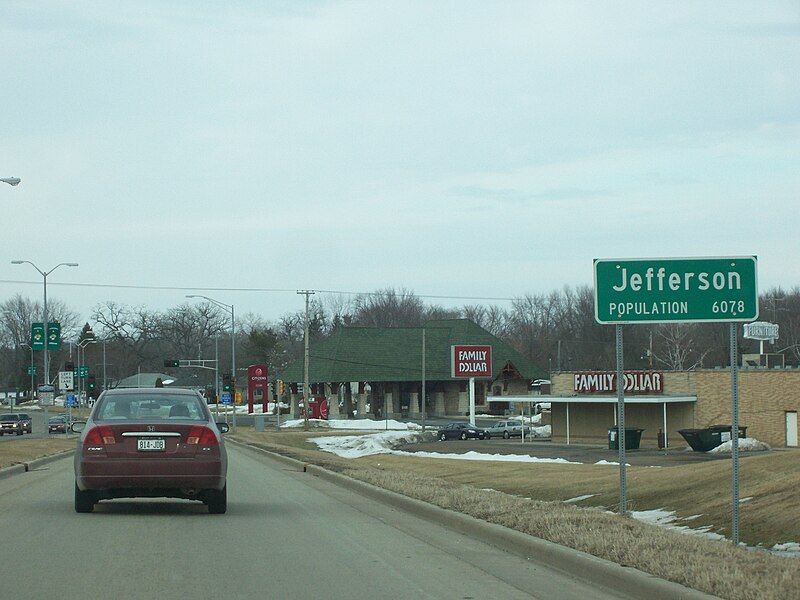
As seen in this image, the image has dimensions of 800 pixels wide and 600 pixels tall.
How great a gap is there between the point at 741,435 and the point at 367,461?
27503 mm

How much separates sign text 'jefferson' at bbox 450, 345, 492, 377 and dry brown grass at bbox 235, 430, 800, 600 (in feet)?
163

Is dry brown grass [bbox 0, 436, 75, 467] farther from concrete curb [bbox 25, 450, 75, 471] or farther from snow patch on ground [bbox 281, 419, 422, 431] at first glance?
snow patch on ground [bbox 281, 419, 422, 431]

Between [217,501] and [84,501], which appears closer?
[84,501]

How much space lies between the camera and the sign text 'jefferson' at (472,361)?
75.2m

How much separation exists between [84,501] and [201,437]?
2.04 metres

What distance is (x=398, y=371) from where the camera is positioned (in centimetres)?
9406

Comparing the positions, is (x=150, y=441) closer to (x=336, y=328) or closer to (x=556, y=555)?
(x=556, y=555)

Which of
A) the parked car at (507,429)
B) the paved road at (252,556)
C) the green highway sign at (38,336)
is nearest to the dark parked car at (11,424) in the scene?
the green highway sign at (38,336)

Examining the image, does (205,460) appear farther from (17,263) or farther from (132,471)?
(17,263)

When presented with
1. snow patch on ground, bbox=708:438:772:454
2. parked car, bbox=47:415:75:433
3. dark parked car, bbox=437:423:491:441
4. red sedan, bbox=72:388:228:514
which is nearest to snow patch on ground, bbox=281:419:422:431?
dark parked car, bbox=437:423:491:441

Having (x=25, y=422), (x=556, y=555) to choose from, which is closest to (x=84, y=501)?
(x=556, y=555)

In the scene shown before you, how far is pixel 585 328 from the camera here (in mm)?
128750

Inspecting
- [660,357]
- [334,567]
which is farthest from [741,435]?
[660,357]

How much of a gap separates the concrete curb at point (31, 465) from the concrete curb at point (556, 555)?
38.6ft
